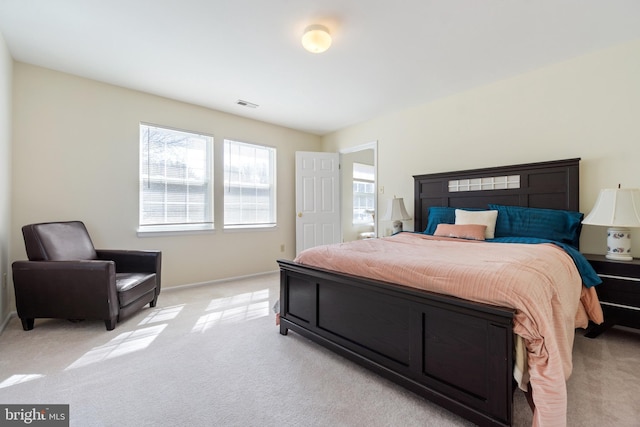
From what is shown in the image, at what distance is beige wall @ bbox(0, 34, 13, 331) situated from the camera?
2516 mm

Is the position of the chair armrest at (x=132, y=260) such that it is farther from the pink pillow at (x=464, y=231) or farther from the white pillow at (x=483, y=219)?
the white pillow at (x=483, y=219)

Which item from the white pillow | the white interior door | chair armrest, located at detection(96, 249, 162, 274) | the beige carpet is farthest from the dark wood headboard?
chair armrest, located at detection(96, 249, 162, 274)

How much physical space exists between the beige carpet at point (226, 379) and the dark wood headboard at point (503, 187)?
131 cm

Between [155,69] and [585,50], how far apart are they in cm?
425

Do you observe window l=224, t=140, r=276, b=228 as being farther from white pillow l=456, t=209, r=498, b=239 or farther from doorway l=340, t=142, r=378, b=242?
white pillow l=456, t=209, r=498, b=239

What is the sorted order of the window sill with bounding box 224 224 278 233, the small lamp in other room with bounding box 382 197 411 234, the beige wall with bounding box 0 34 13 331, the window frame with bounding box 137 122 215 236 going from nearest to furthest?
the beige wall with bounding box 0 34 13 331 < the window frame with bounding box 137 122 215 236 < the small lamp in other room with bounding box 382 197 411 234 < the window sill with bounding box 224 224 278 233

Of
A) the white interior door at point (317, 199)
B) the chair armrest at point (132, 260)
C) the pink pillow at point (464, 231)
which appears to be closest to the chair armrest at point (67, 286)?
the chair armrest at point (132, 260)

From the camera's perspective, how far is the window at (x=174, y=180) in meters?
3.66

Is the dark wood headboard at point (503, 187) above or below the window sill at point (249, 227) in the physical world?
above

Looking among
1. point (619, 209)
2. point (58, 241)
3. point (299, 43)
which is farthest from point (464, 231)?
point (58, 241)

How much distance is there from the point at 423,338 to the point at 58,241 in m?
3.30

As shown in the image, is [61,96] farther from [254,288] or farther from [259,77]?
[254,288]

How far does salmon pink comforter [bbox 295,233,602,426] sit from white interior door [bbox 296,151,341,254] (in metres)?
2.73

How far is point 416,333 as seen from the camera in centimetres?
155
